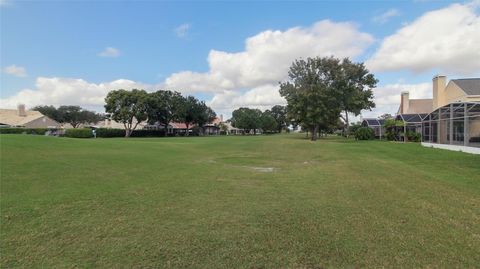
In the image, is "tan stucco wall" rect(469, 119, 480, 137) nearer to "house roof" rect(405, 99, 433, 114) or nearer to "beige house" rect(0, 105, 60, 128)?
"house roof" rect(405, 99, 433, 114)

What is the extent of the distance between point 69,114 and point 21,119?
24.4 metres

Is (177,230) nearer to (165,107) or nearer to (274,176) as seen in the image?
(274,176)

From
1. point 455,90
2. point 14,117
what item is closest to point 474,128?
point 455,90

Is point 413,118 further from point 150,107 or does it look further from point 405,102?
point 150,107

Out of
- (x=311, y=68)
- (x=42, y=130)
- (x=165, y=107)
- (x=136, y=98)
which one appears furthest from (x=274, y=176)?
(x=165, y=107)

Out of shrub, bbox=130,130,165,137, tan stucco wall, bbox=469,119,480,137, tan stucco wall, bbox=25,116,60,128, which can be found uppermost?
tan stucco wall, bbox=25,116,60,128

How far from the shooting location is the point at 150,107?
6194 centimetres

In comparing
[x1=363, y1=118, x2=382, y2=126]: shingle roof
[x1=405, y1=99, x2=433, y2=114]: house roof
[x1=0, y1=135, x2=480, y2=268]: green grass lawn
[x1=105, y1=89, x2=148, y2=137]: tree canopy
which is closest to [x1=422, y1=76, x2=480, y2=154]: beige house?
[x1=0, y1=135, x2=480, y2=268]: green grass lawn

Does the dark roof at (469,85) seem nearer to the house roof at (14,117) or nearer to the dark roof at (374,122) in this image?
the dark roof at (374,122)

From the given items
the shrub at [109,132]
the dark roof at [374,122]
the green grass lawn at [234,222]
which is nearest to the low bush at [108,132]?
the shrub at [109,132]

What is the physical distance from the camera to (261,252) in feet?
12.4

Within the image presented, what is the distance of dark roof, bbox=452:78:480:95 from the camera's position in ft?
90.9

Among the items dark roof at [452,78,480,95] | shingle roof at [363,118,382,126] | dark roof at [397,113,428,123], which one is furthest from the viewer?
shingle roof at [363,118,382,126]

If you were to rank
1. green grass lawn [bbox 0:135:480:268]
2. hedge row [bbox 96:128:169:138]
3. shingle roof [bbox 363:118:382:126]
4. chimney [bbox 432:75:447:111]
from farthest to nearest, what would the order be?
hedge row [bbox 96:128:169:138] → shingle roof [bbox 363:118:382:126] → chimney [bbox 432:75:447:111] → green grass lawn [bbox 0:135:480:268]
